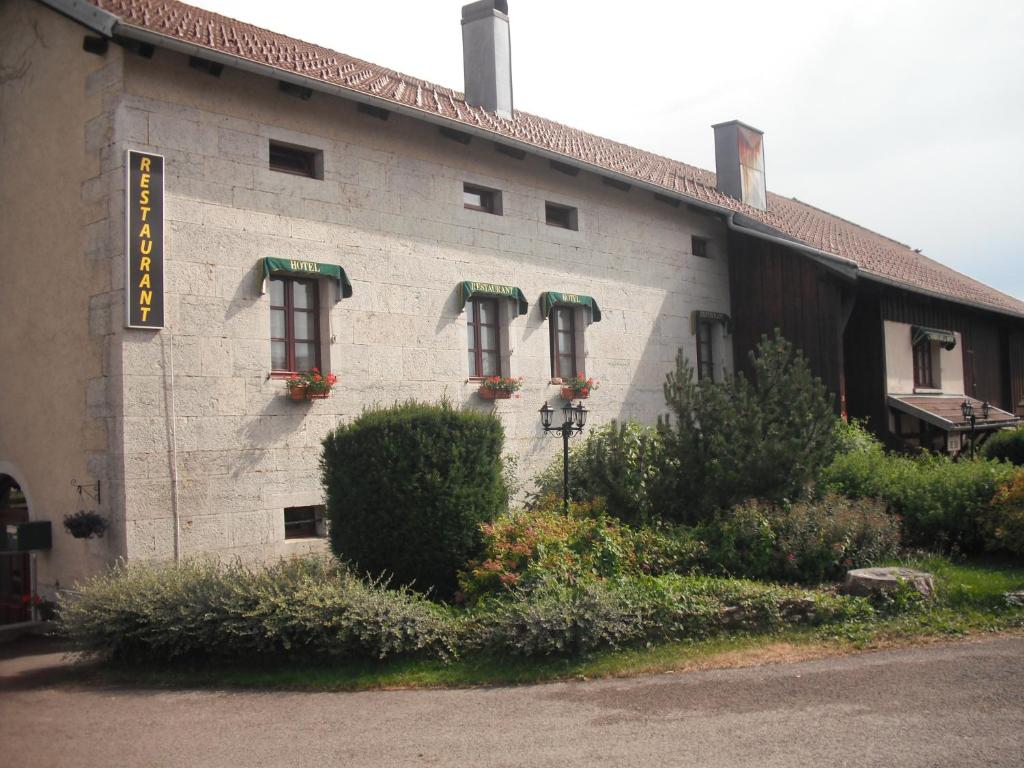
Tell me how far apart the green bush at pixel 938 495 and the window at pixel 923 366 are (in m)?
8.11

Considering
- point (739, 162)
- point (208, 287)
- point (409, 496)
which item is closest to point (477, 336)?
point (208, 287)

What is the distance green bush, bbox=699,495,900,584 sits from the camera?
9930 millimetres

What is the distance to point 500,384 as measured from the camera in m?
14.0

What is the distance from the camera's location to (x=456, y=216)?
14008mm

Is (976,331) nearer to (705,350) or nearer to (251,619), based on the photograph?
(705,350)

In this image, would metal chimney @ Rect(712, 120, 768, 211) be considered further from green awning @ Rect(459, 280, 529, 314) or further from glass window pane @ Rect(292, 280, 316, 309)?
glass window pane @ Rect(292, 280, 316, 309)

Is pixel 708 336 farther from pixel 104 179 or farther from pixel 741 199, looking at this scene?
pixel 104 179

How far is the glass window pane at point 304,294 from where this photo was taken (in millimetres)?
12133

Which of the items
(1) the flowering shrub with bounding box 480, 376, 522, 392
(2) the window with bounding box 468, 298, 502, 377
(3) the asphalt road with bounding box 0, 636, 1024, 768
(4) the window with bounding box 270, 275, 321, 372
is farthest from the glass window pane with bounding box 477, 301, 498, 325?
(3) the asphalt road with bounding box 0, 636, 1024, 768

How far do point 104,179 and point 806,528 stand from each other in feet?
28.4

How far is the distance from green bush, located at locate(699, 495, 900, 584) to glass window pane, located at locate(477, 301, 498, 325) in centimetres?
535

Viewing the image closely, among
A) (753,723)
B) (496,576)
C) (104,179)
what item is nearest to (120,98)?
(104,179)

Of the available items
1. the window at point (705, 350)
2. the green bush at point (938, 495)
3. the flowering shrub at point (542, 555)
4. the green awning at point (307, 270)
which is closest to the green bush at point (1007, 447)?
the green bush at point (938, 495)

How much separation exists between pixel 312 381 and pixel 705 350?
933 centimetres
